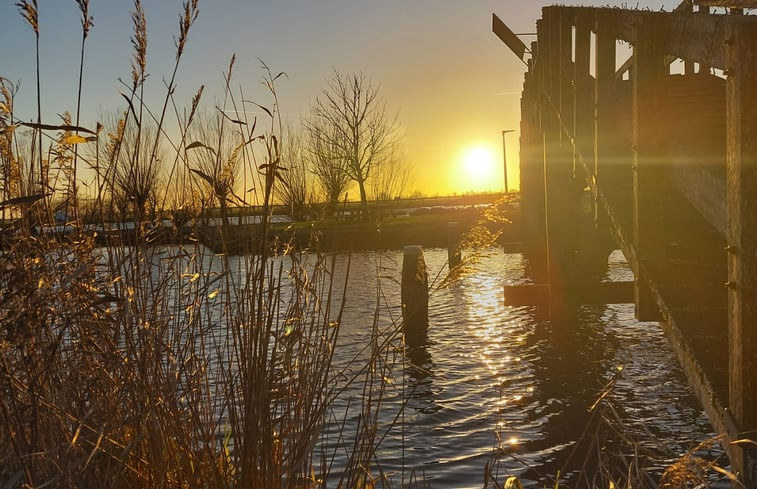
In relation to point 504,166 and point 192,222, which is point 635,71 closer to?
point 192,222

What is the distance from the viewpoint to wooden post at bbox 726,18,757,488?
8.05 feet

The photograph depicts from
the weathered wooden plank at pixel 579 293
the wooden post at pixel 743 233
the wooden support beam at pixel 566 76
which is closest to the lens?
the wooden post at pixel 743 233

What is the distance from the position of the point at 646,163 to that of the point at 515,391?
2679 mm

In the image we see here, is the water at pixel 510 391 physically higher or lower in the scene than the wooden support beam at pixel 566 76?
lower

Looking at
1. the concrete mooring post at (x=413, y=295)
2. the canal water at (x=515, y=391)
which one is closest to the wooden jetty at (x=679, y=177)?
the canal water at (x=515, y=391)

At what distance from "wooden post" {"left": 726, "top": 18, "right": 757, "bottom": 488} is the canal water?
33cm

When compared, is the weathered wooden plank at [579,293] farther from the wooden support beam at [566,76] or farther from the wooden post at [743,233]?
the wooden post at [743,233]

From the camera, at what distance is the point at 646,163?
4.19m

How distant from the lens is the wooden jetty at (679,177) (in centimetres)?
251

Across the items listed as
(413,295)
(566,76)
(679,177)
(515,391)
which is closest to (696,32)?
(679,177)

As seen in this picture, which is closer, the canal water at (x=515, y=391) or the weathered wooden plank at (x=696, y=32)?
the weathered wooden plank at (x=696, y=32)

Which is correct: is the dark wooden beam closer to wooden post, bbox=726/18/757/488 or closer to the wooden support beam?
the wooden support beam

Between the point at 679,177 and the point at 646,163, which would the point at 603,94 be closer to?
the point at 646,163

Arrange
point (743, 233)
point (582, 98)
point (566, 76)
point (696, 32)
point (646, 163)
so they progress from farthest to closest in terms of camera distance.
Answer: point (566, 76) → point (582, 98) → point (646, 163) → point (696, 32) → point (743, 233)
